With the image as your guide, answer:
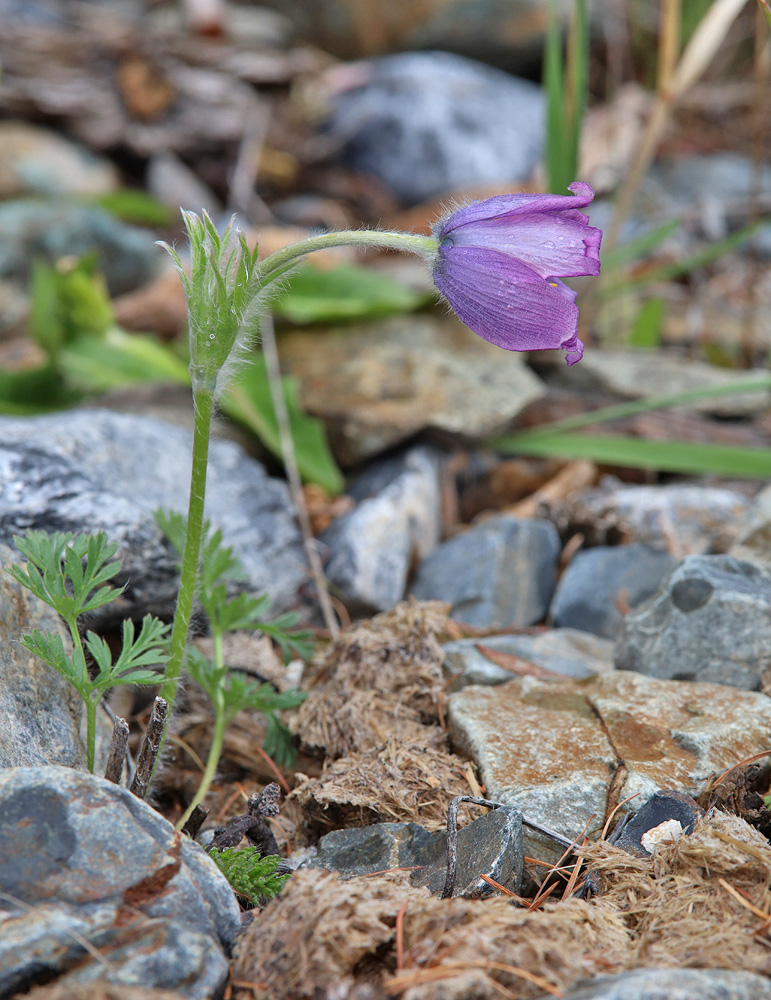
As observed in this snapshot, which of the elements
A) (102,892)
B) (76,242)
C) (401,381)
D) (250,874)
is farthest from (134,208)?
(102,892)

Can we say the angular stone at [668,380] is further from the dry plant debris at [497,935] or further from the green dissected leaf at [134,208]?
the green dissected leaf at [134,208]

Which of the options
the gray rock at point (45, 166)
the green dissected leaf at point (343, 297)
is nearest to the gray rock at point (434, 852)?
the green dissected leaf at point (343, 297)

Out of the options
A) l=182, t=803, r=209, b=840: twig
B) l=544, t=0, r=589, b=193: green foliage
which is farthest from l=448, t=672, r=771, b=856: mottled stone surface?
l=544, t=0, r=589, b=193: green foliage

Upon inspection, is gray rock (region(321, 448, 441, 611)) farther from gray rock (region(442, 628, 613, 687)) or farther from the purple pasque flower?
the purple pasque flower

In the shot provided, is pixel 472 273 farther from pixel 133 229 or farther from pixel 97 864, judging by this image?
pixel 133 229


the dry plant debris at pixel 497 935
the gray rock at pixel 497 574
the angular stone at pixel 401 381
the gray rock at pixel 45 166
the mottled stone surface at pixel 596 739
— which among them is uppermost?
the gray rock at pixel 45 166

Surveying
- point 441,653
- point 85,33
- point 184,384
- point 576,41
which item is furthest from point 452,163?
point 441,653
